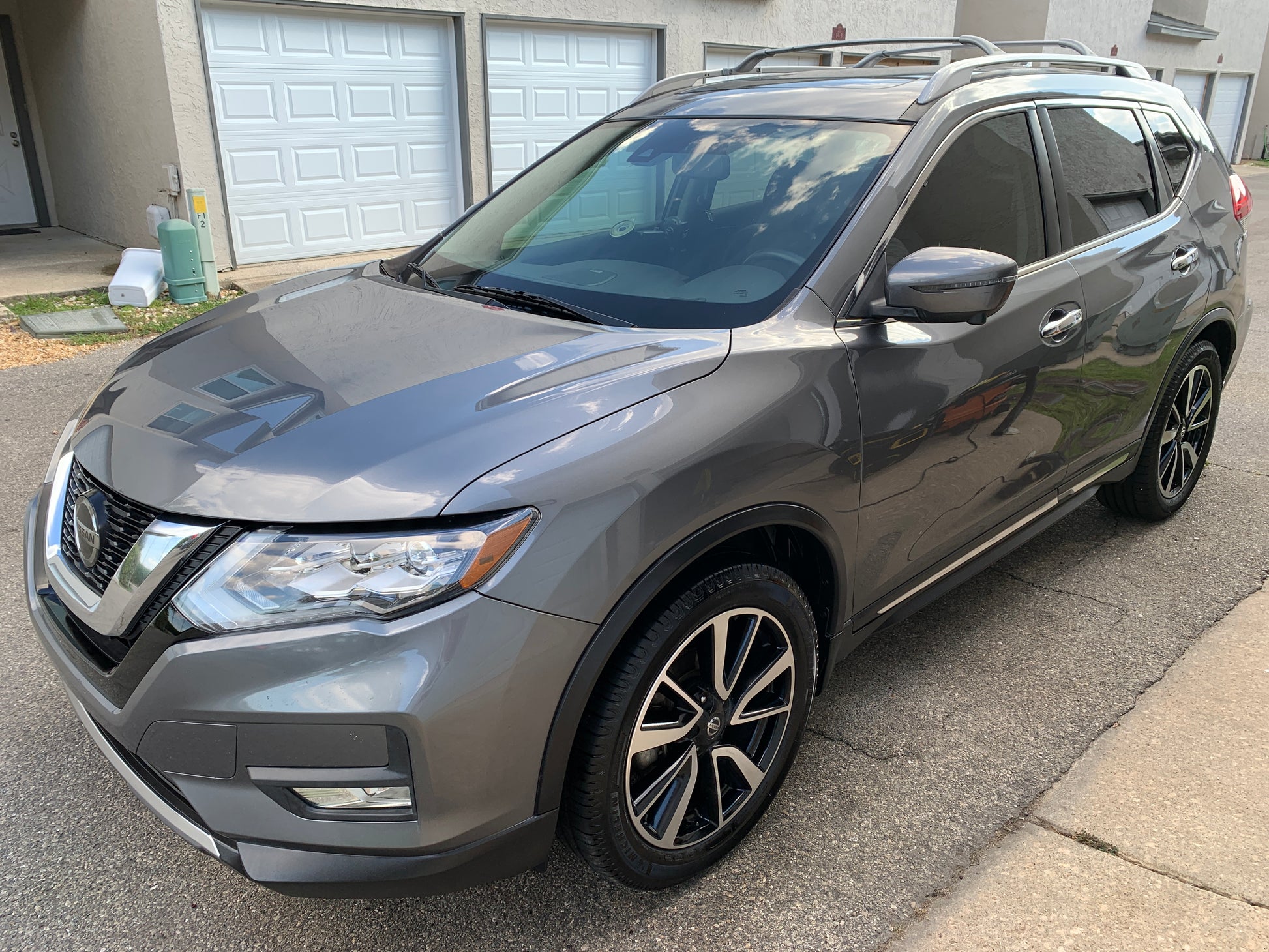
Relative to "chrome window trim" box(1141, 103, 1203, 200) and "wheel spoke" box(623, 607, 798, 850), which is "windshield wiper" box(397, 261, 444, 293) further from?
"chrome window trim" box(1141, 103, 1203, 200)

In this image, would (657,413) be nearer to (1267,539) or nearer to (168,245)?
(1267,539)

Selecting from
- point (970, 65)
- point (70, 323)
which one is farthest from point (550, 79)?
point (970, 65)

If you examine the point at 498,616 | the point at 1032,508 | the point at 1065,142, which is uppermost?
the point at 1065,142

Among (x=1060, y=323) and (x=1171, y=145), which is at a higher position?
(x=1171, y=145)

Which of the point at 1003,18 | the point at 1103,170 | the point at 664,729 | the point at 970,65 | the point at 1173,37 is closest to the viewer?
the point at 664,729

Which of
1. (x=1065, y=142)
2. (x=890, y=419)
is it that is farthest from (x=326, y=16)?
(x=890, y=419)

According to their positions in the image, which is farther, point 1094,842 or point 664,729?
point 1094,842

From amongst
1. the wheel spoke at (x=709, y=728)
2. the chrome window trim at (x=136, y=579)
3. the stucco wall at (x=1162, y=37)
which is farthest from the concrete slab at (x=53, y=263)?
the stucco wall at (x=1162, y=37)

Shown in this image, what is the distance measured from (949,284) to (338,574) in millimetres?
1570

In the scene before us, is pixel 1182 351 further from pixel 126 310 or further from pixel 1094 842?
pixel 126 310

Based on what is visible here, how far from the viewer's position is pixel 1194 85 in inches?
923

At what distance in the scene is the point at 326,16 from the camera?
933 centimetres

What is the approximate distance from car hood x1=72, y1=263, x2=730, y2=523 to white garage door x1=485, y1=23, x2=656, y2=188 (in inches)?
343

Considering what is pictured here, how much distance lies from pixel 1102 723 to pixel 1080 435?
3.11 ft
